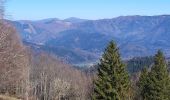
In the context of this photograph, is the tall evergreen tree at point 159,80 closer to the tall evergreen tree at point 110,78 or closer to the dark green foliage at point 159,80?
the dark green foliage at point 159,80

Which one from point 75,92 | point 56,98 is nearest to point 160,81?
point 56,98

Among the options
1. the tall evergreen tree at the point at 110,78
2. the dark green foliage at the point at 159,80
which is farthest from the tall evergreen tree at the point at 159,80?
the tall evergreen tree at the point at 110,78

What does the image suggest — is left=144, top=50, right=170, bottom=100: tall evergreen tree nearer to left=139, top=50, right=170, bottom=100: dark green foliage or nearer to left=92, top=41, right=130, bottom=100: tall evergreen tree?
left=139, top=50, right=170, bottom=100: dark green foliage

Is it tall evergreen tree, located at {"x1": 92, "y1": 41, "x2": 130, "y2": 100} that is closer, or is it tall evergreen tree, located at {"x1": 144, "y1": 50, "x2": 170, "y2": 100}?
tall evergreen tree, located at {"x1": 92, "y1": 41, "x2": 130, "y2": 100}

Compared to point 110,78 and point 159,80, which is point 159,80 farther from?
point 110,78

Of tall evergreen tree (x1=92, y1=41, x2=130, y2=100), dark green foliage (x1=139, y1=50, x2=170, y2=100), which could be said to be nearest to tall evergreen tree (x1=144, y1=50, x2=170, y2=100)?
dark green foliage (x1=139, y1=50, x2=170, y2=100)

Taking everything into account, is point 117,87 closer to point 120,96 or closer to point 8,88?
point 120,96
